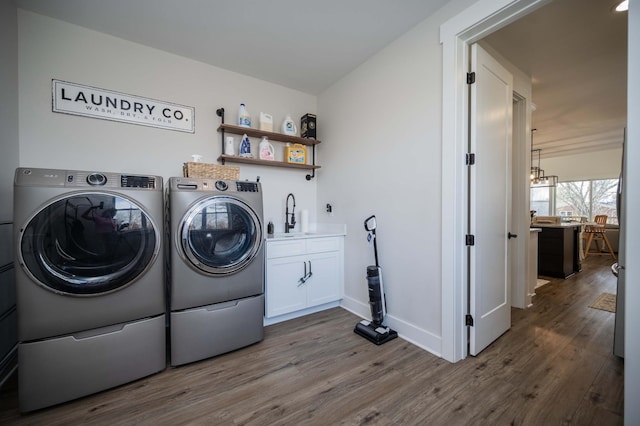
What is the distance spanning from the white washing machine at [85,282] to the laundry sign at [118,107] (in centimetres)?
98

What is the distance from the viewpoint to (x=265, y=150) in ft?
9.23

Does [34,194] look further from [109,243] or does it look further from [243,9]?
[243,9]

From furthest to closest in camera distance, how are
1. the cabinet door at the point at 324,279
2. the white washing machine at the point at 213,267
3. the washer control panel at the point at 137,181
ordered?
the cabinet door at the point at 324,279, the white washing machine at the point at 213,267, the washer control panel at the point at 137,181

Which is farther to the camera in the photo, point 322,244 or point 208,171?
point 322,244

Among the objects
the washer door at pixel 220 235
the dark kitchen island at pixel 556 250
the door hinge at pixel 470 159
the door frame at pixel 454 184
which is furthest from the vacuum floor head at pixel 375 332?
the dark kitchen island at pixel 556 250

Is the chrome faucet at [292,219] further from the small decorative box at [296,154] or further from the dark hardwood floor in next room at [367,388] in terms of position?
the dark hardwood floor in next room at [367,388]

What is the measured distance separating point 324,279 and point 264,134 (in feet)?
5.64

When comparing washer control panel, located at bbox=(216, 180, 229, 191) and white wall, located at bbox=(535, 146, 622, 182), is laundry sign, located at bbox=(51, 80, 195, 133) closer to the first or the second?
washer control panel, located at bbox=(216, 180, 229, 191)

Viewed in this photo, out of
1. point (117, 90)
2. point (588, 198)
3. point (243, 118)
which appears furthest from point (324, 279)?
point (588, 198)

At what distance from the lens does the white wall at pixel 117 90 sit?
1.98 meters

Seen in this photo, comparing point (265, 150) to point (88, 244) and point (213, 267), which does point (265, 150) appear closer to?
point (213, 267)

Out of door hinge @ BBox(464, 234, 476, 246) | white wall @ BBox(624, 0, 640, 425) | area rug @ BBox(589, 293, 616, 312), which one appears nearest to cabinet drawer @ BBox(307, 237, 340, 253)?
door hinge @ BBox(464, 234, 476, 246)

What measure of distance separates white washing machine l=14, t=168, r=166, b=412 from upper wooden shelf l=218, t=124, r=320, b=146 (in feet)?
3.52

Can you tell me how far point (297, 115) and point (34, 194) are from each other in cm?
252
